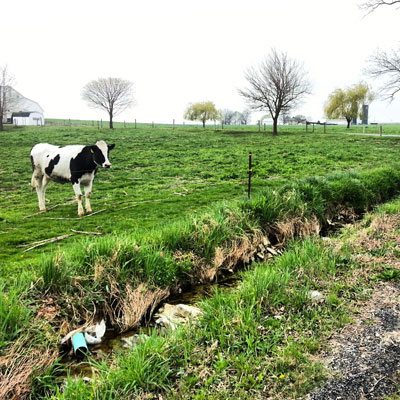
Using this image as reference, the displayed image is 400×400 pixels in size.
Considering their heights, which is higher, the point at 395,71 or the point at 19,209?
the point at 395,71

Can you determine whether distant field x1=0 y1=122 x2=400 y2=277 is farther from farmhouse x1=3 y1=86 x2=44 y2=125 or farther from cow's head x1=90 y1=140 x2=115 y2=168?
farmhouse x1=3 y1=86 x2=44 y2=125

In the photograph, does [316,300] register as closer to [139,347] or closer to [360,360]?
[360,360]

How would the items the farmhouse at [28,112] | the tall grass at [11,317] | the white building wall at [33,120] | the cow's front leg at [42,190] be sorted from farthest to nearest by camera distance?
the white building wall at [33,120] < the farmhouse at [28,112] < the cow's front leg at [42,190] < the tall grass at [11,317]

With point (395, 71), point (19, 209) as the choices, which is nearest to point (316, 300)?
point (19, 209)

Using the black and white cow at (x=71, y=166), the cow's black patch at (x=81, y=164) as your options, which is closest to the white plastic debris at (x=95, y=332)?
the black and white cow at (x=71, y=166)

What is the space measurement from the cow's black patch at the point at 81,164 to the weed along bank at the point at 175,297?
3.92ft

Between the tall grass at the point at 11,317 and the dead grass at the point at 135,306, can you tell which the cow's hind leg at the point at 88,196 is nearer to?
the dead grass at the point at 135,306

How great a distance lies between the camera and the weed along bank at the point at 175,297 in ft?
11.8

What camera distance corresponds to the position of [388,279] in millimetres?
5582

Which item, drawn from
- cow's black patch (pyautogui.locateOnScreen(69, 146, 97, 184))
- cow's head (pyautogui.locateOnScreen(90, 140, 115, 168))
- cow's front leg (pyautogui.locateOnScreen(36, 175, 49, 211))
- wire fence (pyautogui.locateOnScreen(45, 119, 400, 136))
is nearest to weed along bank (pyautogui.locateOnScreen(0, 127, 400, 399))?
cow's front leg (pyautogui.locateOnScreen(36, 175, 49, 211))

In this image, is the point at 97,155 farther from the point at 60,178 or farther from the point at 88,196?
the point at 60,178

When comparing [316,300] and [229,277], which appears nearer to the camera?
[316,300]

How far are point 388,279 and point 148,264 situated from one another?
398 cm

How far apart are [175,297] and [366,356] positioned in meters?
3.17
